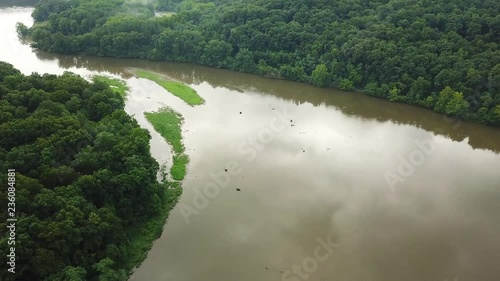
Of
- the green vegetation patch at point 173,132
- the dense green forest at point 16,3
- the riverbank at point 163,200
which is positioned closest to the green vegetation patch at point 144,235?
the riverbank at point 163,200

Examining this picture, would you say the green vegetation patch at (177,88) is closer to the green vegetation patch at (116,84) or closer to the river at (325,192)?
the river at (325,192)

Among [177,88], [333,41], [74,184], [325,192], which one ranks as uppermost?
[333,41]

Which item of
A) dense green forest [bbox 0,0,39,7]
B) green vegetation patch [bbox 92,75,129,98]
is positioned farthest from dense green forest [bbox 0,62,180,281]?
dense green forest [bbox 0,0,39,7]

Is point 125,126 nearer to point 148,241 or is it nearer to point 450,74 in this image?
point 148,241

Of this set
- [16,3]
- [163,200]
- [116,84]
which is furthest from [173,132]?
[16,3]

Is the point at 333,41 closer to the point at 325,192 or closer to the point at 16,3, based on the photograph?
Answer: the point at 325,192

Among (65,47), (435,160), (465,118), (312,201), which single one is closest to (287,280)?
(312,201)
